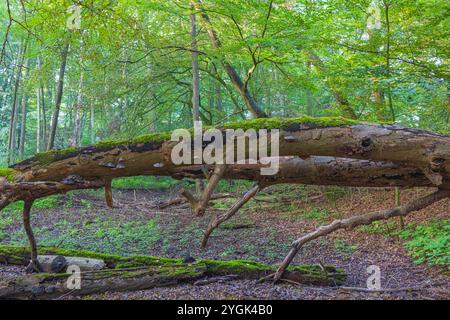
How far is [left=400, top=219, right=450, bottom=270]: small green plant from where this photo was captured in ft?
18.7

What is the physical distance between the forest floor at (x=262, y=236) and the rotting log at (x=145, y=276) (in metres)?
0.16

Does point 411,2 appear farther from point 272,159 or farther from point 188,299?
point 188,299

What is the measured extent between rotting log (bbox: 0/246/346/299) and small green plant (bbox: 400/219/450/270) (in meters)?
1.85

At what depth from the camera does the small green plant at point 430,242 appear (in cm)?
570

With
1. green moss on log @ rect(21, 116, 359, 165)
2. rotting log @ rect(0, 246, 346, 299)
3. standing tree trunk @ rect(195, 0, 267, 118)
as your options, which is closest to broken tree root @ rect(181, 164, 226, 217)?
green moss on log @ rect(21, 116, 359, 165)

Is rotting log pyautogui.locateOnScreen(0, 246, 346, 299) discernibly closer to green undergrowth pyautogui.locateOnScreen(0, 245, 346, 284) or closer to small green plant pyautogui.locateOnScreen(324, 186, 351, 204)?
green undergrowth pyautogui.locateOnScreen(0, 245, 346, 284)

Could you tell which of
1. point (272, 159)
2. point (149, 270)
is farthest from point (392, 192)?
point (149, 270)

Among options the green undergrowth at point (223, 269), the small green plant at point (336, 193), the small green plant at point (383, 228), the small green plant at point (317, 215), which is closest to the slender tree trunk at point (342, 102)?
the small green plant at point (336, 193)

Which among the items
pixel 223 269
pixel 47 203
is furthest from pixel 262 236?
→ pixel 47 203

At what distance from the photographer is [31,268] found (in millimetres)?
5172

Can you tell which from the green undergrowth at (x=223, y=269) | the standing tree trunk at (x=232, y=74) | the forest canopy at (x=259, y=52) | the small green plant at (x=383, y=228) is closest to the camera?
the green undergrowth at (x=223, y=269)

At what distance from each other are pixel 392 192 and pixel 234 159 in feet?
24.3

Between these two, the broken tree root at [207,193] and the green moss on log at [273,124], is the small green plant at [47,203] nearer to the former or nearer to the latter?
the green moss on log at [273,124]

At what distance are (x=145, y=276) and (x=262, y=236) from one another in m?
4.45
